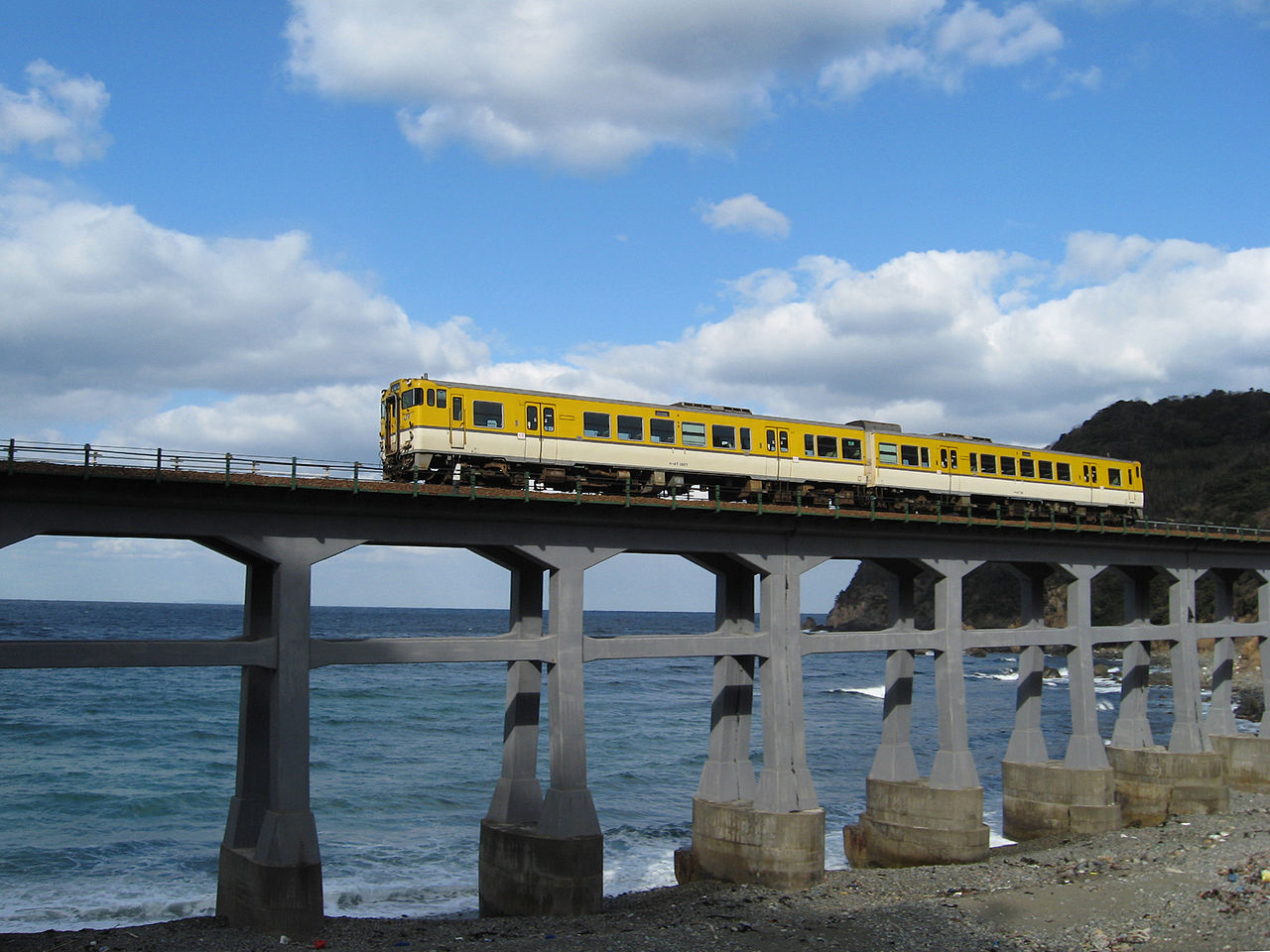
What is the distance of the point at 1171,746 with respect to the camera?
3947cm

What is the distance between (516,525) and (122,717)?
47700 mm

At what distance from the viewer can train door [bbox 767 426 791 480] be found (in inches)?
1259

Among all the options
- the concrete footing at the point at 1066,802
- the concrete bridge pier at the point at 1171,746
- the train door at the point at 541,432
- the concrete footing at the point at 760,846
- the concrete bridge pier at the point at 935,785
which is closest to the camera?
the concrete footing at the point at 760,846

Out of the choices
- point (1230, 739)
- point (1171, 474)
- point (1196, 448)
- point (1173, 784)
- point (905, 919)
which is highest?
point (1196, 448)

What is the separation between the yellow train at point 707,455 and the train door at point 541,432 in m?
0.03

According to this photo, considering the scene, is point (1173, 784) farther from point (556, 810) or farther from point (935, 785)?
point (556, 810)

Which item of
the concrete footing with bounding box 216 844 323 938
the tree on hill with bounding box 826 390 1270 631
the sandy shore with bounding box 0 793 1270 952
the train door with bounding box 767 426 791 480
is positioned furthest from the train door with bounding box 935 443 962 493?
the tree on hill with bounding box 826 390 1270 631

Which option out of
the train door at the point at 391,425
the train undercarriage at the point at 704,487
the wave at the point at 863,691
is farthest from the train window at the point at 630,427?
the wave at the point at 863,691

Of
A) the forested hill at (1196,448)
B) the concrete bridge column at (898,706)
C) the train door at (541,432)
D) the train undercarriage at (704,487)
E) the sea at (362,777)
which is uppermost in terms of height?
the forested hill at (1196,448)

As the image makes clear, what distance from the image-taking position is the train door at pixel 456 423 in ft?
84.5

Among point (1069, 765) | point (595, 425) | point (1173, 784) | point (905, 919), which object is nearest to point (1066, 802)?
point (1069, 765)

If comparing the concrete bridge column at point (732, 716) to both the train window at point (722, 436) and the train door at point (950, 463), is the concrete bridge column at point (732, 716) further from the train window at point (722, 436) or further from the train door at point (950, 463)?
the train door at point (950, 463)

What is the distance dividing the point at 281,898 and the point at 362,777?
26057 mm

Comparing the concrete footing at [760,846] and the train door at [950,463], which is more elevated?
the train door at [950,463]
